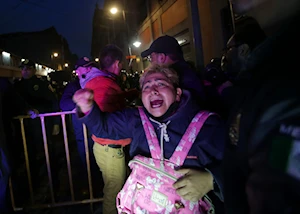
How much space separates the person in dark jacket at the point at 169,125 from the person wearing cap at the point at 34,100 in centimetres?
Answer: 289

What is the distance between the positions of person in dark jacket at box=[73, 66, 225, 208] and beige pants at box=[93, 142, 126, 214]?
64cm

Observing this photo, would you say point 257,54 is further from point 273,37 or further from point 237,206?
point 237,206

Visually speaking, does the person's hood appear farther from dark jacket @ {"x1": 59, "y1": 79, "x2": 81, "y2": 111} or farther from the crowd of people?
dark jacket @ {"x1": 59, "y1": 79, "x2": 81, "y2": 111}

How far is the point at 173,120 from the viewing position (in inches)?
77.7

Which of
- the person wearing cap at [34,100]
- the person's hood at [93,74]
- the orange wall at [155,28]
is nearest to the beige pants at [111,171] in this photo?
the person's hood at [93,74]

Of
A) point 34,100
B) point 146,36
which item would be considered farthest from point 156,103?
point 146,36

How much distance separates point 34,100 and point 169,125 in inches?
143

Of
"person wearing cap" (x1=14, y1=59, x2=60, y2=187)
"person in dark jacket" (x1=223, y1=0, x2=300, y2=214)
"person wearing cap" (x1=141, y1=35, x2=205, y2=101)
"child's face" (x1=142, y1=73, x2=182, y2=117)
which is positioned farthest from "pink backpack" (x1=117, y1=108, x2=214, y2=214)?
"person wearing cap" (x1=14, y1=59, x2=60, y2=187)

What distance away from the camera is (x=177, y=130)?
6.41ft

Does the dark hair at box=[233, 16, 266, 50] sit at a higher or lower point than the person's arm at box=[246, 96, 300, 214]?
higher

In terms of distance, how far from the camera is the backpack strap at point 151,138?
1.89 metres

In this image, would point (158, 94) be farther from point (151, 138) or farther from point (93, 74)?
point (93, 74)

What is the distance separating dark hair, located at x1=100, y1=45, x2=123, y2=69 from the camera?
3.23 metres

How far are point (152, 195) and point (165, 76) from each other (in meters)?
0.98
